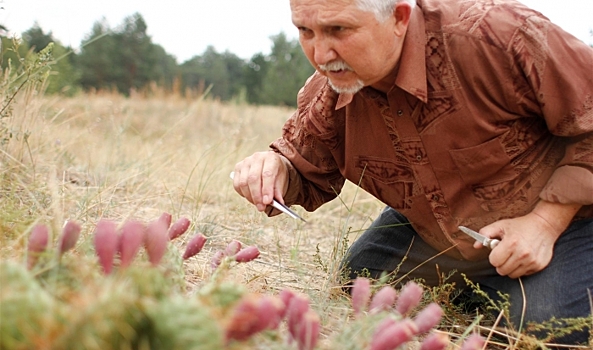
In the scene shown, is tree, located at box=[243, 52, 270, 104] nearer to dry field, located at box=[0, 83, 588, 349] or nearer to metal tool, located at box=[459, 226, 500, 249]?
dry field, located at box=[0, 83, 588, 349]

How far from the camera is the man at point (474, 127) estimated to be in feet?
5.93

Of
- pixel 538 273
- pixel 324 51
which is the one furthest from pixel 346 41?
pixel 538 273

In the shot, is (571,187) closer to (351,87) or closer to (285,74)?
(351,87)

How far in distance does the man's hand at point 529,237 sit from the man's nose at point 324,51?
2.44ft

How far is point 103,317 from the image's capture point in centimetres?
71

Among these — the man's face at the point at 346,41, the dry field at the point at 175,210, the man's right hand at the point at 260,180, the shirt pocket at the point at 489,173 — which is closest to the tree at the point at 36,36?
the dry field at the point at 175,210

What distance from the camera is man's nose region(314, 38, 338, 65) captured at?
179 centimetres

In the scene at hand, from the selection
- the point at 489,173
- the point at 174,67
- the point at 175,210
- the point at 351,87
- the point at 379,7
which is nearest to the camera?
the point at 379,7

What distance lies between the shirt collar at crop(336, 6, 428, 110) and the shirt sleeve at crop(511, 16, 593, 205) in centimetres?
29

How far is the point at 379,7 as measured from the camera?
1755mm

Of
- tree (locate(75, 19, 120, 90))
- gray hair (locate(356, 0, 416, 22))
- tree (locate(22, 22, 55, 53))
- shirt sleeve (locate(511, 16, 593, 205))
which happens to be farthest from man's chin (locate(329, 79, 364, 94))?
tree (locate(75, 19, 120, 90))

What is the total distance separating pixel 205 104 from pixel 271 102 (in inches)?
998

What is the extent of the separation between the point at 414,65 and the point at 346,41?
0.26 metres

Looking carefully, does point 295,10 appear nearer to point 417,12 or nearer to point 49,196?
point 417,12
